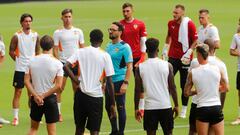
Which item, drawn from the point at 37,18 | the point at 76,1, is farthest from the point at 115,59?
the point at 76,1

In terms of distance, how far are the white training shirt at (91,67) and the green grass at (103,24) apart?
2.69 metres

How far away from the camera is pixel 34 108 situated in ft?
44.8

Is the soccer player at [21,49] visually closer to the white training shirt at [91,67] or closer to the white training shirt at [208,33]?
the white training shirt at [208,33]

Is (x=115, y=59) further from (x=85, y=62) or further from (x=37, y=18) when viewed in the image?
(x=37, y=18)

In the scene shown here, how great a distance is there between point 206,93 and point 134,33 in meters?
5.30

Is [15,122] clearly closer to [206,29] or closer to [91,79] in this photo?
[91,79]

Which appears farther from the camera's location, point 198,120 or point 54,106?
point 54,106

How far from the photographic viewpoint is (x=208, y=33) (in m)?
17.3

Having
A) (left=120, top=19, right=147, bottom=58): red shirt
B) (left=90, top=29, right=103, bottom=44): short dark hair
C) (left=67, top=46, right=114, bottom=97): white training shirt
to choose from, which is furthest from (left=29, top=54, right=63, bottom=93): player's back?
(left=120, top=19, right=147, bottom=58): red shirt

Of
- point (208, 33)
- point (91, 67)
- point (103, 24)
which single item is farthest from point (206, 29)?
point (103, 24)

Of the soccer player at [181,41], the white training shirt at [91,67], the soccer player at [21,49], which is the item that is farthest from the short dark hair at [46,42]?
the soccer player at [181,41]

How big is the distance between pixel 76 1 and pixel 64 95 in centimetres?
2845

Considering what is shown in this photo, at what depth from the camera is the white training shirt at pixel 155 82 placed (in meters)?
12.7

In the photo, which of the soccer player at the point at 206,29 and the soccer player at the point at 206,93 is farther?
the soccer player at the point at 206,29
